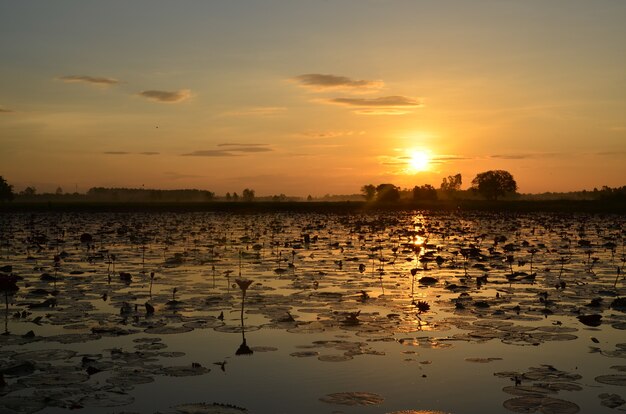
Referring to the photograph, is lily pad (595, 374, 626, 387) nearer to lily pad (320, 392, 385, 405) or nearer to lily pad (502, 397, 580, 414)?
lily pad (502, 397, 580, 414)

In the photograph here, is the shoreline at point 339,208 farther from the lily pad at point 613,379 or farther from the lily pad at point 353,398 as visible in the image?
the lily pad at point 353,398

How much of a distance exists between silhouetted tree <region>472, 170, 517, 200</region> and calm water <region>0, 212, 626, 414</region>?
17070 centimetres

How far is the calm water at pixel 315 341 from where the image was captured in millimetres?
7586

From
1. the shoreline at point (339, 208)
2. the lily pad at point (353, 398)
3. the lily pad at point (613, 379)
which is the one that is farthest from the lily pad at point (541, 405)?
the shoreline at point (339, 208)

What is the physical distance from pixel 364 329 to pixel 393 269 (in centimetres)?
1043

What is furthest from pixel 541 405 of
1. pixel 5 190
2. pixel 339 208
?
pixel 5 190

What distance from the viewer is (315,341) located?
34.6 ft

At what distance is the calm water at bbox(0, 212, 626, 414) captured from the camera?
7.59m

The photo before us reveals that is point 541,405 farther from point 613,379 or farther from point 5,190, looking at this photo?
point 5,190

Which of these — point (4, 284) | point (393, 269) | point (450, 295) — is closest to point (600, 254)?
point (393, 269)

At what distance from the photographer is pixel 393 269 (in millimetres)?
21688

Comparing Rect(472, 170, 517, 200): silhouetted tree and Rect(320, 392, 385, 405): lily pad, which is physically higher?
Rect(472, 170, 517, 200): silhouetted tree

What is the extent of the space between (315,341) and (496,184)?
18386 centimetres

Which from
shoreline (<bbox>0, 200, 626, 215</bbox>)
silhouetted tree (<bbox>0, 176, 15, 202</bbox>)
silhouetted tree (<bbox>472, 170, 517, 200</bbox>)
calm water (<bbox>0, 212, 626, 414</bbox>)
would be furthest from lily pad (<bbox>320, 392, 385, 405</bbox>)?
silhouetted tree (<bbox>472, 170, 517, 200</bbox>)
